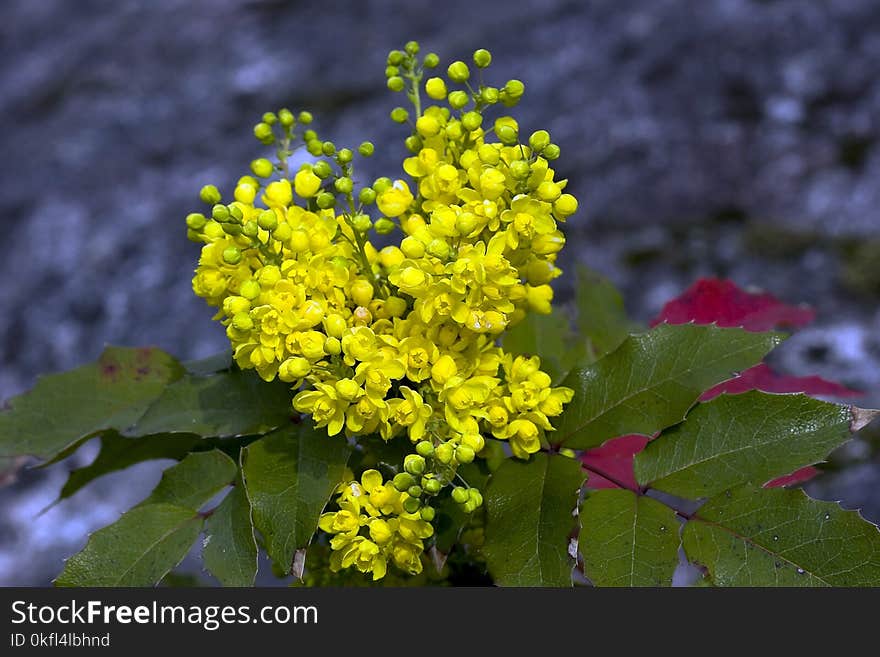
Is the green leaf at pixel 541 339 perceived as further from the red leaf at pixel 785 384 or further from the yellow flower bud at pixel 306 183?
the yellow flower bud at pixel 306 183

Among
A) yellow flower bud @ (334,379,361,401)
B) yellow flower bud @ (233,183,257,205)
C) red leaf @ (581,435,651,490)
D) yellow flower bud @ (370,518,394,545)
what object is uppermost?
yellow flower bud @ (233,183,257,205)

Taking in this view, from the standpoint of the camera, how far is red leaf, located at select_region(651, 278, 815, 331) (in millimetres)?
1219

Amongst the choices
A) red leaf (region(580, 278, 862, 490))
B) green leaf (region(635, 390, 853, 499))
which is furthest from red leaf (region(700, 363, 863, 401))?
A: green leaf (region(635, 390, 853, 499))

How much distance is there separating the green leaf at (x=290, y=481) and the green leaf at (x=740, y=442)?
1.02 feet

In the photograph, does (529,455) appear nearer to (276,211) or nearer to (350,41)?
(276,211)

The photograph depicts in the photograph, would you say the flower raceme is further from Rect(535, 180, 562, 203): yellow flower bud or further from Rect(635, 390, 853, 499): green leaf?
Rect(635, 390, 853, 499): green leaf

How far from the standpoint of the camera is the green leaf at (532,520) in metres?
0.83

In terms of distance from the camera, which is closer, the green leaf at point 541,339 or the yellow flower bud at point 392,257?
the yellow flower bud at point 392,257

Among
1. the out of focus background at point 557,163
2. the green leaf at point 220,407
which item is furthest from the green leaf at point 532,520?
the out of focus background at point 557,163

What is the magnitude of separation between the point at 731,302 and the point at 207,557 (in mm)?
787

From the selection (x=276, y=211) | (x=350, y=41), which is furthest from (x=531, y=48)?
(x=276, y=211)

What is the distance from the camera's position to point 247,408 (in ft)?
3.02

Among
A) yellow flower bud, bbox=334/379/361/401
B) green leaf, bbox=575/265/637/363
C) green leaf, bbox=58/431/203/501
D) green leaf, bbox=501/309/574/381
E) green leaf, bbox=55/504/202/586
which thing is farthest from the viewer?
green leaf, bbox=575/265/637/363

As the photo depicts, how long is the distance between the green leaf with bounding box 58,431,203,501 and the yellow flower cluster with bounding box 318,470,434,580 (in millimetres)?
259
